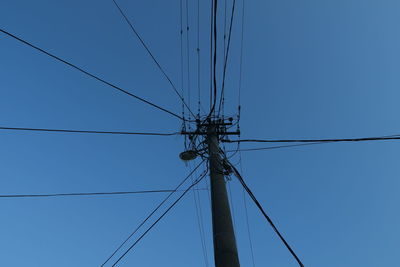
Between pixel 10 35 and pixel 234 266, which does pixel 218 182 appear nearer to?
pixel 234 266

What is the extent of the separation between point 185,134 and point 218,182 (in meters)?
3.23

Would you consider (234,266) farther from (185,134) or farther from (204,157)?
(185,134)

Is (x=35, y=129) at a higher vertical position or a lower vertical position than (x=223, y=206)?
higher

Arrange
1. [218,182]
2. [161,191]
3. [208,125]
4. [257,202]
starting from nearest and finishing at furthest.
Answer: [218,182]
[257,202]
[208,125]
[161,191]

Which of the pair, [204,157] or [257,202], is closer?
[257,202]

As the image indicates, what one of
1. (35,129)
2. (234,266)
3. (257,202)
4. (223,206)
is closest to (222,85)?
(257,202)

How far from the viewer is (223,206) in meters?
5.26

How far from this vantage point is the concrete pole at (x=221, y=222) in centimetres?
455

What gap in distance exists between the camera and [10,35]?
16.7ft

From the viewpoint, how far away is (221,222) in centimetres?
500

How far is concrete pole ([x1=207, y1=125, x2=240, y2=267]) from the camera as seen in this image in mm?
4551

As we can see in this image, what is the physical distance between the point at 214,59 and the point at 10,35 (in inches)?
144

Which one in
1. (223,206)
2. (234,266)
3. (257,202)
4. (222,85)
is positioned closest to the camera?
(234,266)

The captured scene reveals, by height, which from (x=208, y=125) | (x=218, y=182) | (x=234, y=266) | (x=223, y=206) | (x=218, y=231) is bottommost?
(x=234, y=266)
